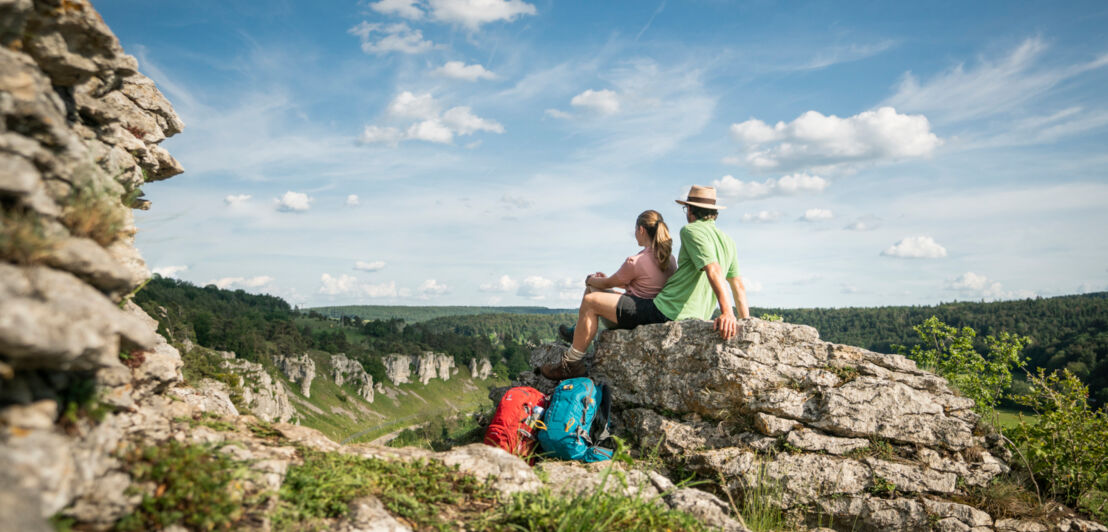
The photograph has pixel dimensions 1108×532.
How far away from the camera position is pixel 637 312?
977 cm

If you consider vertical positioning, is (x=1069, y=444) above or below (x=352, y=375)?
above

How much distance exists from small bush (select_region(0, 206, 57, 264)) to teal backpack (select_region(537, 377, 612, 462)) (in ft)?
18.3

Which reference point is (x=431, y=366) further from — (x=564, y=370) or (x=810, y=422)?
(x=810, y=422)

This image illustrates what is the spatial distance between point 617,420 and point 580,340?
4.87ft

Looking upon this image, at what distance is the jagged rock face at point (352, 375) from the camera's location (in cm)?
16425

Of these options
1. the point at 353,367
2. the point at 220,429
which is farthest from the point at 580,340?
the point at 353,367

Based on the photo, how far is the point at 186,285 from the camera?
7589 inches

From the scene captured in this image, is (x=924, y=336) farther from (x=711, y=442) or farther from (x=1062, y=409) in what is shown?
(x=711, y=442)

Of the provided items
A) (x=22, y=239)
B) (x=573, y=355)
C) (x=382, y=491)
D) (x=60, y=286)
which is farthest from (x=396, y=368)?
(x=22, y=239)

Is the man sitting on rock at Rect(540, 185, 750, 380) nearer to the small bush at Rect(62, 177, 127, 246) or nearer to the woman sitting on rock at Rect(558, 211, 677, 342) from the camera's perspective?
the woman sitting on rock at Rect(558, 211, 677, 342)

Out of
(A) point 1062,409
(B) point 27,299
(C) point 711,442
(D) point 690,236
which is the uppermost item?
(D) point 690,236

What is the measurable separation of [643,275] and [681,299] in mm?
780

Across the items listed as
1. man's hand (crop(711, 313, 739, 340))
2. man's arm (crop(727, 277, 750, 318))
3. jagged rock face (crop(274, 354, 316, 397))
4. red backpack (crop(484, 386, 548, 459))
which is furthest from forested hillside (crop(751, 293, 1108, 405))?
jagged rock face (crop(274, 354, 316, 397))

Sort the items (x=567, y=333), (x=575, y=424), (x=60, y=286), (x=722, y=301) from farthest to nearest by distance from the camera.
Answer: (x=567, y=333)
(x=722, y=301)
(x=575, y=424)
(x=60, y=286)
